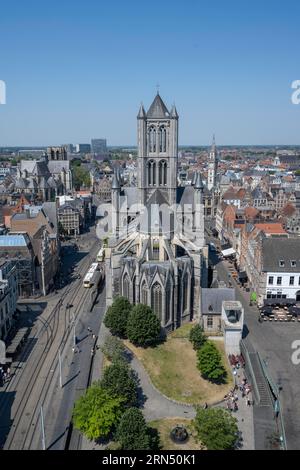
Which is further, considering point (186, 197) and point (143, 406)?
point (186, 197)

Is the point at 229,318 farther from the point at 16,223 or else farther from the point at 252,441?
the point at 16,223

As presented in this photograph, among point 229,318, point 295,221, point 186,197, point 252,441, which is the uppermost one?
point 186,197

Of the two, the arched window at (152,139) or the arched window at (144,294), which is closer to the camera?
the arched window at (144,294)

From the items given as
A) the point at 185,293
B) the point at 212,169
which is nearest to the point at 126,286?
the point at 185,293

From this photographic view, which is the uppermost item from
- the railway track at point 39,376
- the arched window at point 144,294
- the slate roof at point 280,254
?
the slate roof at point 280,254

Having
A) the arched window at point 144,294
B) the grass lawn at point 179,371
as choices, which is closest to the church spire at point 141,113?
the arched window at point 144,294

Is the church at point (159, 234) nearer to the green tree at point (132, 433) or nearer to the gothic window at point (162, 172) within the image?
the gothic window at point (162, 172)

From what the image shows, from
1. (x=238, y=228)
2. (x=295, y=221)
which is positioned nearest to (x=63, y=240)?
(x=238, y=228)
